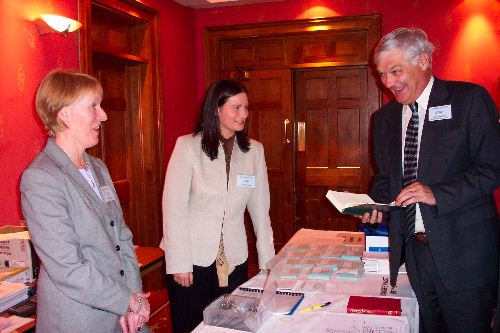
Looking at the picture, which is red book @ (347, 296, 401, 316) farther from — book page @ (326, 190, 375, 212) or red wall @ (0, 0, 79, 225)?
red wall @ (0, 0, 79, 225)

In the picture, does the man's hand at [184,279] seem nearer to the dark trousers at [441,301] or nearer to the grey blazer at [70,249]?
the grey blazer at [70,249]

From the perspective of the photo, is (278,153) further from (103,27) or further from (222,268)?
(222,268)

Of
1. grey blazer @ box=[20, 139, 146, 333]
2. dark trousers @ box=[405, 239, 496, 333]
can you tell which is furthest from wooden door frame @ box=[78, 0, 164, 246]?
dark trousers @ box=[405, 239, 496, 333]

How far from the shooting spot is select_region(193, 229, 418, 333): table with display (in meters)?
1.52

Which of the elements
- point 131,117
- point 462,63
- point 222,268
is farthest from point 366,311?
point 462,63

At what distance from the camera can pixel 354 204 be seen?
1723 millimetres

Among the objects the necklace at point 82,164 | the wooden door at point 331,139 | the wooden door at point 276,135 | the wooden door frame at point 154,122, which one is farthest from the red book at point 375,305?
the wooden door at point 276,135

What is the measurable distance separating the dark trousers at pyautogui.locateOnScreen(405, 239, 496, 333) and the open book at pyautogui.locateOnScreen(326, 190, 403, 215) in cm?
21

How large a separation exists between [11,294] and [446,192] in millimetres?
1813

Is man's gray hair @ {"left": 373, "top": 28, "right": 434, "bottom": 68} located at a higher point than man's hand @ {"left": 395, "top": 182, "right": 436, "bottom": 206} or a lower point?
higher

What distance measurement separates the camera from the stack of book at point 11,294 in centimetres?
198

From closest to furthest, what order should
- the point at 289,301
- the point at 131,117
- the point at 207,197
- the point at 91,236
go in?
1. the point at 91,236
2. the point at 289,301
3. the point at 207,197
4. the point at 131,117

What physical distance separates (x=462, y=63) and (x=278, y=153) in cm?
211

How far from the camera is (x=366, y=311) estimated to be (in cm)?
161
